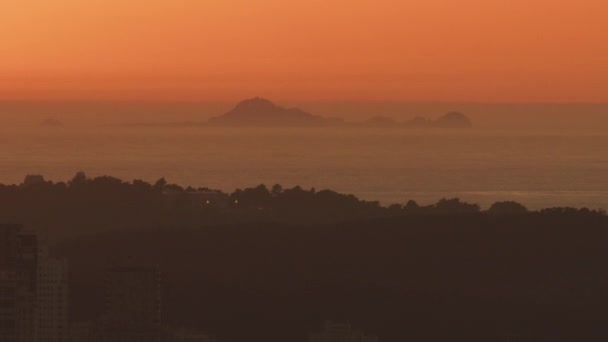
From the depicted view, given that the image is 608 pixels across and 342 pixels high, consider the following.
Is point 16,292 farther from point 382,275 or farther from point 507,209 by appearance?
point 507,209

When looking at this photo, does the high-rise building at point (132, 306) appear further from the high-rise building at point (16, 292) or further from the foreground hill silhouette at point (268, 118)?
the foreground hill silhouette at point (268, 118)

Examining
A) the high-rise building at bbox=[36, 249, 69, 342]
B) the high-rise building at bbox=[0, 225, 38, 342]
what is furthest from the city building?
the high-rise building at bbox=[0, 225, 38, 342]

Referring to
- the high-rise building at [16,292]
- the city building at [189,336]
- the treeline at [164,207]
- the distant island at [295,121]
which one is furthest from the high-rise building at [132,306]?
the distant island at [295,121]

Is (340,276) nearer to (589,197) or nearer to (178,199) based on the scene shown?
(178,199)

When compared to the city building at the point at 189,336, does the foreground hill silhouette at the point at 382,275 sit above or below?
above

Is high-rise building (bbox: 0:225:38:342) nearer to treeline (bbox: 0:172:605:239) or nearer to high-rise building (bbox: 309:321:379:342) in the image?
high-rise building (bbox: 309:321:379:342)

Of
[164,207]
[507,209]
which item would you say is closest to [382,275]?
[507,209]

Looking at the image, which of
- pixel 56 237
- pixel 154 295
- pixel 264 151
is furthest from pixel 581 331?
pixel 264 151
